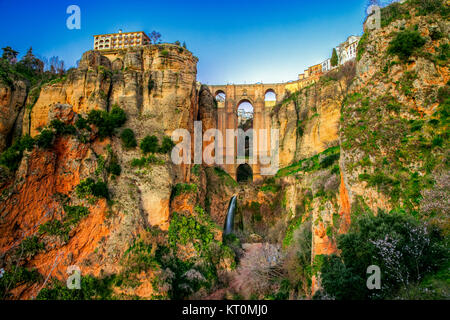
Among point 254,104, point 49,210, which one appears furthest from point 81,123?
point 254,104

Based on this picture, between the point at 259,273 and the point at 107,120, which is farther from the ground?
the point at 107,120

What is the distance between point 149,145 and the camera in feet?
70.8

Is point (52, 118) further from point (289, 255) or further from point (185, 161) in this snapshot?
point (289, 255)

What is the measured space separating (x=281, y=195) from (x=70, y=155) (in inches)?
808

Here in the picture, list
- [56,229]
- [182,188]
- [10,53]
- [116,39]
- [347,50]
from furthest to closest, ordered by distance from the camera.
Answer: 1. [347,50]
2. [116,39]
3. [10,53]
4. [182,188]
5. [56,229]

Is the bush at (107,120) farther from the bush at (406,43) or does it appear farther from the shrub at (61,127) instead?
the bush at (406,43)

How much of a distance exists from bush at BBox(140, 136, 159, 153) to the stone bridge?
18.5 metres

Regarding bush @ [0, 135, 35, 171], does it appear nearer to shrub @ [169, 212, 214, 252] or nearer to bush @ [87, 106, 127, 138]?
bush @ [87, 106, 127, 138]

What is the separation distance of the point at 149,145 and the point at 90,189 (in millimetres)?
5319

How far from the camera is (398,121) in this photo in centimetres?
1341

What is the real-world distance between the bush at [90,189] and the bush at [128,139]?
12.8 ft

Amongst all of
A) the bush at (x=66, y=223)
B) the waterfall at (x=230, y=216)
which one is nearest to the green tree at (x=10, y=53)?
the bush at (x=66, y=223)

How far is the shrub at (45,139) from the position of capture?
1742 centimetres

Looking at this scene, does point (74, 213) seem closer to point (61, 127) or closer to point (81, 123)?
point (61, 127)
